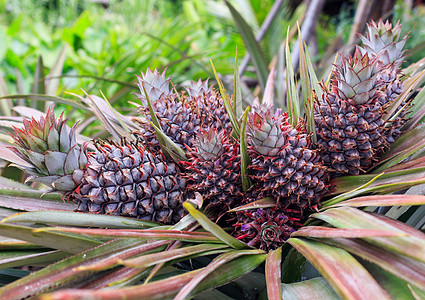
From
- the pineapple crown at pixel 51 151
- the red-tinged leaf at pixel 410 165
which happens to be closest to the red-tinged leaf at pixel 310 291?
the red-tinged leaf at pixel 410 165

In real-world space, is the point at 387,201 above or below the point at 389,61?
below

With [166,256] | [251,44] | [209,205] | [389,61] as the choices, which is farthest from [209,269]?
[251,44]

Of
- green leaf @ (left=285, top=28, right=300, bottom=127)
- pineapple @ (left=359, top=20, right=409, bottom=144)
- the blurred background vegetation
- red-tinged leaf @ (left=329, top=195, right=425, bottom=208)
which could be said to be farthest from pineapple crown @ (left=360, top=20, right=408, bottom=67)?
the blurred background vegetation

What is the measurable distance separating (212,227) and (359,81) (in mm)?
287

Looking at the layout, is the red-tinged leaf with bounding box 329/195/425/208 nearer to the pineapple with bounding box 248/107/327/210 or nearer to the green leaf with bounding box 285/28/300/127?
the pineapple with bounding box 248/107/327/210

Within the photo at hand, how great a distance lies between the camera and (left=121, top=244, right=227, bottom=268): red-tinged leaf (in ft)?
1.07

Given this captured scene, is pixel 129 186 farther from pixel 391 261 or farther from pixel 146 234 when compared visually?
pixel 391 261

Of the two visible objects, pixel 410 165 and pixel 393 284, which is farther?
pixel 410 165

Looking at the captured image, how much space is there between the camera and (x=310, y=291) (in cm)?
39

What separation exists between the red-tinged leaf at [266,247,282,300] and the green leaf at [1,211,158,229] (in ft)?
0.57

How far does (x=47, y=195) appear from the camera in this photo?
0.55 m

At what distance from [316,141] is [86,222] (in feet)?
1.13

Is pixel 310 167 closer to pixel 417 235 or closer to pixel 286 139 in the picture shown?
pixel 286 139

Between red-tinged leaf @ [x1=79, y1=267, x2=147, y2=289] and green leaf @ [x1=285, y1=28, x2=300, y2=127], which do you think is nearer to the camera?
red-tinged leaf @ [x1=79, y1=267, x2=147, y2=289]
